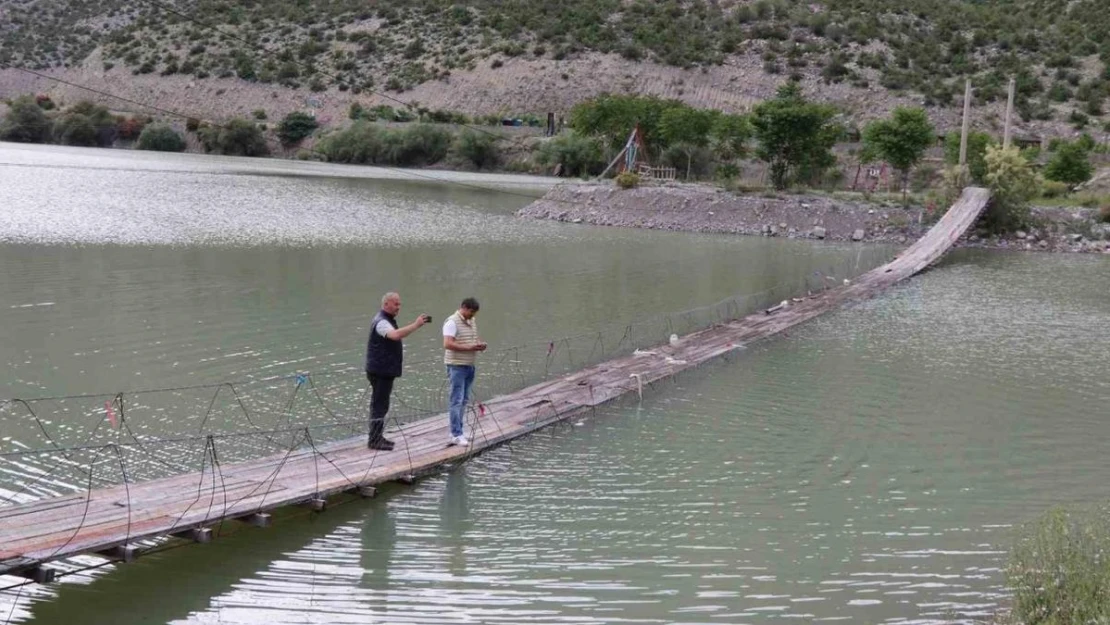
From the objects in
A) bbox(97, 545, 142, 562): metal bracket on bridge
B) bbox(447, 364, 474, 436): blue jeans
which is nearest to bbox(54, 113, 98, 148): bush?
bbox(447, 364, 474, 436): blue jeans

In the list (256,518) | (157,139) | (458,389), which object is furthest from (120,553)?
(157,139)

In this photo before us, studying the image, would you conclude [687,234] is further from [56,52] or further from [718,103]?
[56,52]

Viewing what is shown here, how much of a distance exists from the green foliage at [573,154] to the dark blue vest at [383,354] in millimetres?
53370

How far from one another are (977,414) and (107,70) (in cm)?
9025

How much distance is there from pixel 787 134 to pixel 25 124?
57604 mm

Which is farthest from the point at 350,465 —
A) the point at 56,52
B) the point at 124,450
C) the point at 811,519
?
the point at 56,52

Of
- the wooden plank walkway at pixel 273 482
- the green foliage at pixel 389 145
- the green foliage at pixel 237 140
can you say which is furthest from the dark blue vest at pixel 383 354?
the green foliage at pixel 237 140

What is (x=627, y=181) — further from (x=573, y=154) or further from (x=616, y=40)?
(x=616, y=40)

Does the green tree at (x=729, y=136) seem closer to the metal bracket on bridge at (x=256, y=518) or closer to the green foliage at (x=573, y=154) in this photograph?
the green foliage at (x=573, y=154)

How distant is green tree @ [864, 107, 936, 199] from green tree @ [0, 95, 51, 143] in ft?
198

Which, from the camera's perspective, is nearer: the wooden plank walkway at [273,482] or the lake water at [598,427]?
the wooden plank walkway at [273,482]

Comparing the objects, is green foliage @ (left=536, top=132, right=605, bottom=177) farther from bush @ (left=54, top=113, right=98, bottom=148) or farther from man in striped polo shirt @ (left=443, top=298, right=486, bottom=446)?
man in striped polo shirt @ (left=443, top=298, right=486, bottom=446)

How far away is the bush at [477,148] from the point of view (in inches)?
2872

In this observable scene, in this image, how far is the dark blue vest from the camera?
11.2 metres
